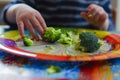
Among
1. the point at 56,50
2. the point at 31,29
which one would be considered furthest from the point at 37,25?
the point at 56,50

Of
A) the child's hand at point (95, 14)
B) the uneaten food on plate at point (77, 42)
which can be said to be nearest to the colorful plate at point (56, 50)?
the uneaten food on plate at point (77, 42)

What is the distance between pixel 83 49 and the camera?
0.70m

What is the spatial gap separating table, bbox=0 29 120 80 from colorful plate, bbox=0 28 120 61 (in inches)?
0.6

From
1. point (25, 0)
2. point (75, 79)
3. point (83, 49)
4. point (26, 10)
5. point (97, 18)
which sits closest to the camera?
point (75, 79)

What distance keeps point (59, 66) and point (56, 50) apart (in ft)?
0.36

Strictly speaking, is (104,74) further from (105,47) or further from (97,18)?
(97,18)

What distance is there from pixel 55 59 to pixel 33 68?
5cm

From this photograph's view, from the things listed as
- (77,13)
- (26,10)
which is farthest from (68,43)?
(77,13)

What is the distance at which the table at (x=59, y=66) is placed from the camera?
54cm

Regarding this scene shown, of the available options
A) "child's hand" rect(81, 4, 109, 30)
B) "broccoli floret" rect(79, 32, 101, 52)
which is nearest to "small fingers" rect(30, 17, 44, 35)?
"broccoli floret" rect(79, 32, 101, 52)

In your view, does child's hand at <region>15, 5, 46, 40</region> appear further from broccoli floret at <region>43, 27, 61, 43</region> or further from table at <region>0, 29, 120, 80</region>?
table at <region>0, 29, 120, 80</region>

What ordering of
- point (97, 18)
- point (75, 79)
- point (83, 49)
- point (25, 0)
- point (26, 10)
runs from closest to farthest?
point (75, 79) → point (83, 49) → point (26, 10) → point (97, 18) → point (25, 0)

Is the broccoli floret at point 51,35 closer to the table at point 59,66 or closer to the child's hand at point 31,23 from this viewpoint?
the child's hand at point 31,23

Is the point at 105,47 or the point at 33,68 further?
the point at 105,47
